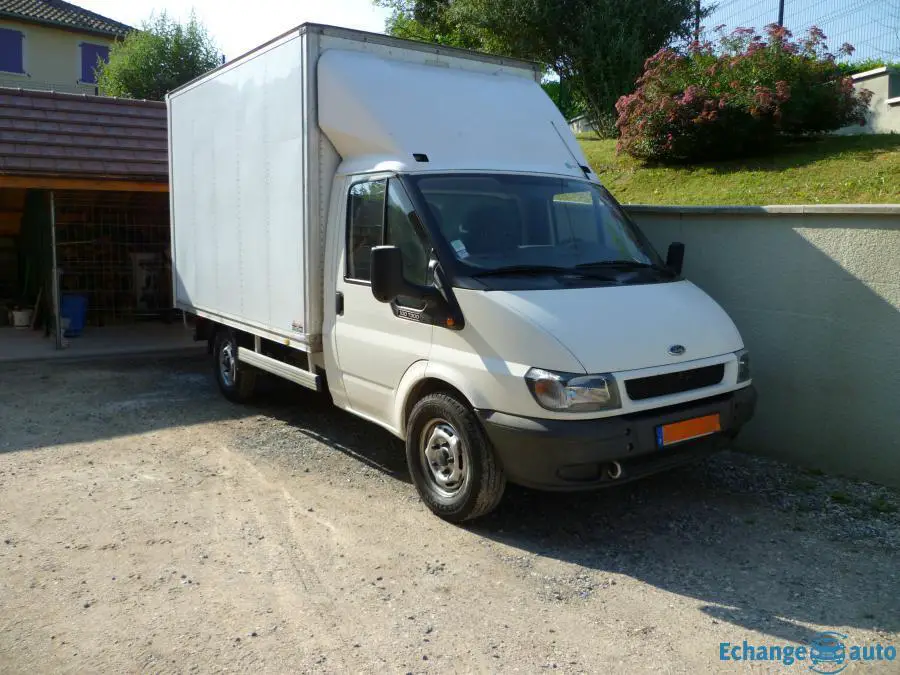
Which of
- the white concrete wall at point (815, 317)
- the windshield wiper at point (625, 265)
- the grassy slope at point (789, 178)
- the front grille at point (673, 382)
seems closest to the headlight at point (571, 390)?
the front grille at point (673, 382)

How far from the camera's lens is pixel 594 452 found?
4.33m

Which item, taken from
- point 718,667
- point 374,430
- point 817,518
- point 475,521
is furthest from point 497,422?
point 374,430

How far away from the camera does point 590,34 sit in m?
16.1

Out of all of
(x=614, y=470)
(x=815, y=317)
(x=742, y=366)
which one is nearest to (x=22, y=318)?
(x=614, y=470)

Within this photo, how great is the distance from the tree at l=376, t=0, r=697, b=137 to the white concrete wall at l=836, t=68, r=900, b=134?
15.3ft

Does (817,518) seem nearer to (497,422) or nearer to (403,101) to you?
(497,422)

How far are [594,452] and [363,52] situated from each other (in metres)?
3.51

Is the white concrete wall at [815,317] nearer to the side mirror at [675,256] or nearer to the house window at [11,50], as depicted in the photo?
the side mirror at [675,256]

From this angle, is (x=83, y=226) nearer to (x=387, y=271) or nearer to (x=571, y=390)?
(x=387, y=271)

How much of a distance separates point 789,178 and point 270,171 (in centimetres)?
649

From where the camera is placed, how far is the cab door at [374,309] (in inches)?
202

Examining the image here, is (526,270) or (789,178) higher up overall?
(789,178)

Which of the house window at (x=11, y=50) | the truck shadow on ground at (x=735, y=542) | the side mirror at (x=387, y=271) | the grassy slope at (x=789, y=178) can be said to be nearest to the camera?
the truck shadow on ground at (x=735, y=542)

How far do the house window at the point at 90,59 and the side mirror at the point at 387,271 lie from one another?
116 ft
